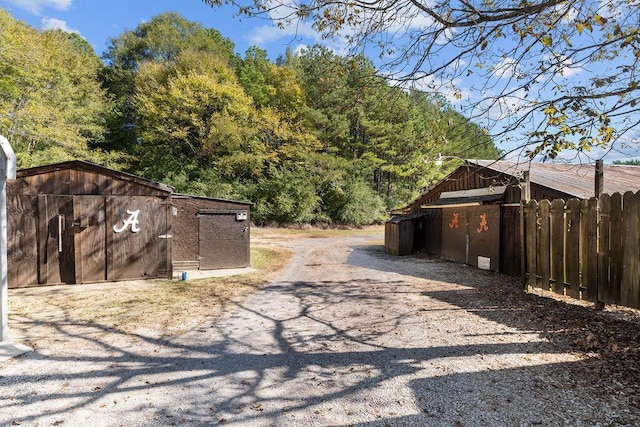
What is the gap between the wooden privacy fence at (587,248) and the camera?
436cm

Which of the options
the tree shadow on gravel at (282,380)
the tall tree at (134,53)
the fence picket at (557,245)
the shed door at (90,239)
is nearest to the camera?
the tree shadow on gravel at (282,380)

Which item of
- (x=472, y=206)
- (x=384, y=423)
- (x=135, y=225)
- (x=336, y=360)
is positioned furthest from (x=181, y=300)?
(x=472, y=206)

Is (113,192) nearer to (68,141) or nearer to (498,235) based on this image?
(498,235)

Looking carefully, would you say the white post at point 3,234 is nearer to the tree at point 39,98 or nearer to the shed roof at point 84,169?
the shed roof at point 84,169

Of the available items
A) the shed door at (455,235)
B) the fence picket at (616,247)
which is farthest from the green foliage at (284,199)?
the fence picket at (616,247)

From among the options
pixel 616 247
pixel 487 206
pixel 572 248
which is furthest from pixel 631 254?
pixel 487 206

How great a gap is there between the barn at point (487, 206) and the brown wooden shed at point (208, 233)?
6260 mm

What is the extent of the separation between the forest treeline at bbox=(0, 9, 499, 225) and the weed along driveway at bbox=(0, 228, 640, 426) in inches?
576

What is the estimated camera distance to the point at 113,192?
781 centimetres

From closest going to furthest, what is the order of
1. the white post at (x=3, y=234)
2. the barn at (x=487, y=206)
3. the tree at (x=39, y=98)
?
the white post at (x=3, y=234) → the barn at (x=487, y=206) → the tree at (x=39, y=98)

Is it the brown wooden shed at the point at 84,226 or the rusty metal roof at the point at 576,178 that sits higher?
the rusty metal roof at the point at 576,178

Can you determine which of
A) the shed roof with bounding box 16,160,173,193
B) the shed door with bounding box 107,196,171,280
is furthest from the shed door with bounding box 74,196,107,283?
the shed roof with bounding box 16,160,173,193

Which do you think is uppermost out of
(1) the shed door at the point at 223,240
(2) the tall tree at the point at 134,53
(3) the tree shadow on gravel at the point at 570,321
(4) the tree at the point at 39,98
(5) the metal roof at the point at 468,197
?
(2) the tall tree at the point at 134,53

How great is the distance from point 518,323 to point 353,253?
9.19 m
